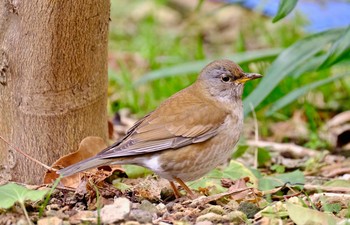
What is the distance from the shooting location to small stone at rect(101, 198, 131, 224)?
161 inches

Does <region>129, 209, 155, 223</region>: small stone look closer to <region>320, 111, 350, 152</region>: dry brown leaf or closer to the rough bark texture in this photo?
the rough bark texture

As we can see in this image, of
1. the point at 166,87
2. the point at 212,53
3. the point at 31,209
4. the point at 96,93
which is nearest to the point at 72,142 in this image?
the point at 96,93

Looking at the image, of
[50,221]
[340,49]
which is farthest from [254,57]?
[50,221]

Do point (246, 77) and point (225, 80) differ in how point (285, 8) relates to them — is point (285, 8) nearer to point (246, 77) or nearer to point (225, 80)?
point (246, 77)

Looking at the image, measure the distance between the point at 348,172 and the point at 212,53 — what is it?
408 centimetres

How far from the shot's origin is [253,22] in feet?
31.8

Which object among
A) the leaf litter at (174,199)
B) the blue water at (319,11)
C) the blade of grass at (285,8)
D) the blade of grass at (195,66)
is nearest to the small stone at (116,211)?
the leaf litter at (174,199)

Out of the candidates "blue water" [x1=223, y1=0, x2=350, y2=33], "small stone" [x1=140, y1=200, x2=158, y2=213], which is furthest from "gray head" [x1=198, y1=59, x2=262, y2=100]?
"blue water" [x1=223, y1=0, x2=350, y2=33]

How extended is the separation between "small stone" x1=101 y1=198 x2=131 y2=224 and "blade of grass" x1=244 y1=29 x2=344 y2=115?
203 centimetres

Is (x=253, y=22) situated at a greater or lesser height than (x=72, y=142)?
greater

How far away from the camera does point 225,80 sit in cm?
537

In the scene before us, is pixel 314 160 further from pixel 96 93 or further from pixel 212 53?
pixel 212 53

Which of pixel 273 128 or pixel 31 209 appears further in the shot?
pixel 273 128

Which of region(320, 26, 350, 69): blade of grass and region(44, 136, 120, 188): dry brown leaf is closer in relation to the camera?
region(44, 136, 120, 188): dry brown leaf
